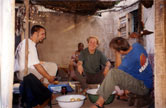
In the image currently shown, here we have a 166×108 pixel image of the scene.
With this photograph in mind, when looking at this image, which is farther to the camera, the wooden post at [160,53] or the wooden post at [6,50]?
the wooden post at [160,53]

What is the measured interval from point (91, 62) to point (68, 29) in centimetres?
344

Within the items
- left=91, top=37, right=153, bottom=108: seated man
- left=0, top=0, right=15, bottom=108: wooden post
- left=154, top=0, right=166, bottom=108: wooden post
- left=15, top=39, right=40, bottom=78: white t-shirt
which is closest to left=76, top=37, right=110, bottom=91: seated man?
left=15, top=39, right=40, bottom=78: white t-shirt

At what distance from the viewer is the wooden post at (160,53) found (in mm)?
1651

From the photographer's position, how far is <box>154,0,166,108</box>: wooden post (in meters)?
1.65

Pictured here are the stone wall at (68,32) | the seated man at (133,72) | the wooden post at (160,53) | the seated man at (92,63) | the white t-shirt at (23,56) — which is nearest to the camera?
the wooden post at (160,53)

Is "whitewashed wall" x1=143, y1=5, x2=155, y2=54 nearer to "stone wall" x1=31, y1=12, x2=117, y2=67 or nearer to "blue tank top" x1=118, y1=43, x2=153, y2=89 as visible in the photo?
"blue tank top" x1=118, y1=43, x2=153, y2=89

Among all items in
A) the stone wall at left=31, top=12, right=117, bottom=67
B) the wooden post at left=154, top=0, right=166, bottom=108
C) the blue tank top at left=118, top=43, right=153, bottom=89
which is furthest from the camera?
the stone wall at left=31, top=12, right=117, bottom=67

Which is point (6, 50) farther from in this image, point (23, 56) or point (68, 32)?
point (68, 32)

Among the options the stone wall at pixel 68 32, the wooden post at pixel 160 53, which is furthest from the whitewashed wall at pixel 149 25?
the wooden post at pixel 160 53

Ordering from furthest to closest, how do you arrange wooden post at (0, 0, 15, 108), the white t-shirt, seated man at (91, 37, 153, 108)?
1. the white t-shirt
2. seated man at (91, 37, 153, 108)
3. wooden post at (0, 0, 15, 108)

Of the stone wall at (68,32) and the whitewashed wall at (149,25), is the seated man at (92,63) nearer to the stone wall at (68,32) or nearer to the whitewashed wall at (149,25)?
the whitewashed wall at (149,25)

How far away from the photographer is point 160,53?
168 cm

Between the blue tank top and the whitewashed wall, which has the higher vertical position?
Answer: the whitewashed wall

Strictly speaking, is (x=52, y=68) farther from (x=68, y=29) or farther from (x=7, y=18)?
(x=68, y=29)
